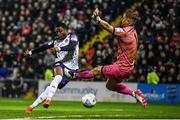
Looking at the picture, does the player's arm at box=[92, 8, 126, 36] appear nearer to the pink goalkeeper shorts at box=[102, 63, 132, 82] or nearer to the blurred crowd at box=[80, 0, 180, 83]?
the pink goalkeeper shorts at box=[102, 63, 132, 82]

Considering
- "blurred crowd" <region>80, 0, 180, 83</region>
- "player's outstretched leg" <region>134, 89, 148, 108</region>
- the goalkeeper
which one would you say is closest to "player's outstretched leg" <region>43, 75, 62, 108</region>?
the goalkeeper

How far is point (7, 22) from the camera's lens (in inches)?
1501

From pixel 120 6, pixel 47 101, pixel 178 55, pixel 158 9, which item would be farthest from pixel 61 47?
pixel 120 6

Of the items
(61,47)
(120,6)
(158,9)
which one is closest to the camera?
(61,47)

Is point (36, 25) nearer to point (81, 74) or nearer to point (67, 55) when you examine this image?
point (67, 55)

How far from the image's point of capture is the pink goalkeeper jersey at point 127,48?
15867 millimetres

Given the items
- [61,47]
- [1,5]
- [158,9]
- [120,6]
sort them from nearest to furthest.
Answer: [61,47]
[158,9]
[120,6]
[1,5]

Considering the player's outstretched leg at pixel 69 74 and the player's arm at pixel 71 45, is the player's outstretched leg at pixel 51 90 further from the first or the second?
the player's arm at pixel 71 45

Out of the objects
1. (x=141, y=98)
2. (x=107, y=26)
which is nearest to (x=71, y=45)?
(x=107, y=26)

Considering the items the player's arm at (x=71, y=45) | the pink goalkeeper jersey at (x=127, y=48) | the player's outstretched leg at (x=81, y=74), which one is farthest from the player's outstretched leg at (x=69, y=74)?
the pink goalkeeper jersey at (x=127, y=48)

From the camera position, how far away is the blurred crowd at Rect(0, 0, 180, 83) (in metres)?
31.4

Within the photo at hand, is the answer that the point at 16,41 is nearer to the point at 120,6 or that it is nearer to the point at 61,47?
the point at 120,6

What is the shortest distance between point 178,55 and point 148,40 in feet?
6.98

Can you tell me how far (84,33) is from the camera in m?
35.4
